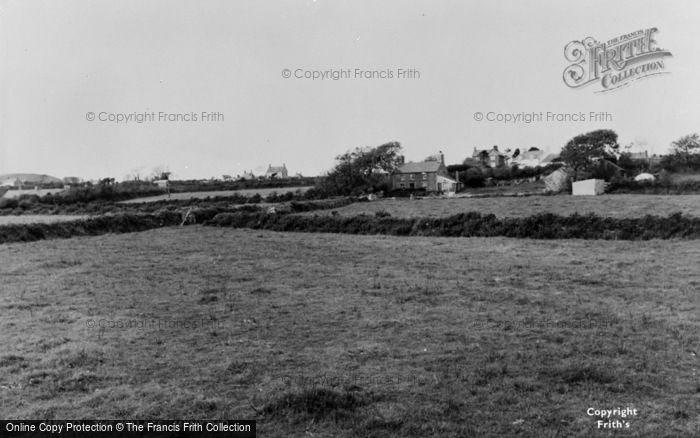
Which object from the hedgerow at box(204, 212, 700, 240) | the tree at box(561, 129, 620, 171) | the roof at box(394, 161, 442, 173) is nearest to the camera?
the hedgerow at box(204, 212, 700, 240)

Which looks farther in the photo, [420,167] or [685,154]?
[420,167]

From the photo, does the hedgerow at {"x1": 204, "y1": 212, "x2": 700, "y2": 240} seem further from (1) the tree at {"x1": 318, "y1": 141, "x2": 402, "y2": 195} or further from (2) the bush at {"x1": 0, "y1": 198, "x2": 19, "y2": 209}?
(1) the tree at {"x1": 318, "y1": 141, "x2": 402, "y2": 195}

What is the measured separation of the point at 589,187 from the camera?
51.5 metres

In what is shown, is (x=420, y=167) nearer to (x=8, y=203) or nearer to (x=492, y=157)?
(x=492, y=157)

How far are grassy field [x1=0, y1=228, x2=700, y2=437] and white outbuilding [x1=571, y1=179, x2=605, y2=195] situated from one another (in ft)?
110

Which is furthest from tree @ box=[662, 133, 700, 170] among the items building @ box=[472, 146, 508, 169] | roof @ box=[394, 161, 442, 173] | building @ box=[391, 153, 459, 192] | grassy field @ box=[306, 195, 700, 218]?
building @ box=[472, 146, 508, 169]

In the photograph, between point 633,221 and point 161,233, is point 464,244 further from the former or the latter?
point 161,233

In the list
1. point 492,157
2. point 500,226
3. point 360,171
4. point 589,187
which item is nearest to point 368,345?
point 500,226

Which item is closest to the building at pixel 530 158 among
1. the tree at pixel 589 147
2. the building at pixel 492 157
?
the building at pixel 492 157

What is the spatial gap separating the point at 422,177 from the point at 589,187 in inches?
1230

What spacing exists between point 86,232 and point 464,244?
84.4 ft

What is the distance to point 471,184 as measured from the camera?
263 feet

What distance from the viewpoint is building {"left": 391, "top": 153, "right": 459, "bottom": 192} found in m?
78.6

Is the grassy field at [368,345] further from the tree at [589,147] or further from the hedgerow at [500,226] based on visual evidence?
the tree at [589,147]
